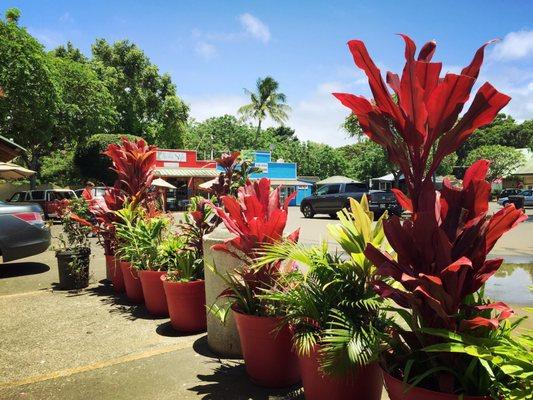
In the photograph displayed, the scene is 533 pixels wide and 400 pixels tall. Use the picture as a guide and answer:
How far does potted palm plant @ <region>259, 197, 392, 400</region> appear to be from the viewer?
2.14 metres

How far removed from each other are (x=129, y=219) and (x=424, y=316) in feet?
14.9

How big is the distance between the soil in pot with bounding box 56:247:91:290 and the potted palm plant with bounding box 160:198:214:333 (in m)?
2.11

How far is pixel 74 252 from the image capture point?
243 inches

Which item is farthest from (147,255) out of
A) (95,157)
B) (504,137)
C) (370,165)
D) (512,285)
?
(504,137)

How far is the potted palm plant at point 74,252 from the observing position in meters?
6.10

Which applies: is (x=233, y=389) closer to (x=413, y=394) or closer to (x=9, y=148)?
(x=413, y=394)

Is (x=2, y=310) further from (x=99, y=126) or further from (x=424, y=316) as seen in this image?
(x=99, y=126)

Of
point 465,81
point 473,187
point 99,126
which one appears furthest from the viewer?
point 99,126

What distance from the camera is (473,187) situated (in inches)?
75.4

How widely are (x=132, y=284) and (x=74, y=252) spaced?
147cm

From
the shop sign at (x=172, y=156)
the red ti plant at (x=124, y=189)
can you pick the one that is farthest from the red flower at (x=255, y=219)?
the shop sign at (x=172, y=156)

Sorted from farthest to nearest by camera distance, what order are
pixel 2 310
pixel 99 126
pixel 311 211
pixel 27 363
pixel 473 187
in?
pixel 99 126 → pixel 311 211 → pixel 2 310 → pixel 27 363 → pixel 473 187

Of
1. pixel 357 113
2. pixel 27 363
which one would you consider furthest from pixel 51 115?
pixel 357 113

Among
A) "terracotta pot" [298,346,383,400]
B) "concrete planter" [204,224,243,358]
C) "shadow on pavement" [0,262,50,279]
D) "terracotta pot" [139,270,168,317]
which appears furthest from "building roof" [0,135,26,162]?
"terracotta pot" [298,346,383,400]
